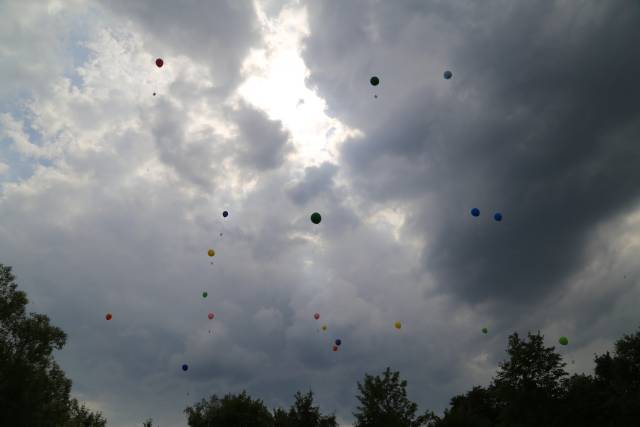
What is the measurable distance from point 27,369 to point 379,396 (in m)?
25.2

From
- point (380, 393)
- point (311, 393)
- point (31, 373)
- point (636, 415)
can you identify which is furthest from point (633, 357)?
point (31, 373)

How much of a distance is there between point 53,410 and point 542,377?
39.2 meters

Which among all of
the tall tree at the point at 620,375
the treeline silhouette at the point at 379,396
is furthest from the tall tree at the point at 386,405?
the tall tree at the point at 620,375

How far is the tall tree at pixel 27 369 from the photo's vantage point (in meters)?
25.8

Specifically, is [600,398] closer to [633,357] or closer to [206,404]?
[633,357]

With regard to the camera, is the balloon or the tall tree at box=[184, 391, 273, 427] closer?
the balloon

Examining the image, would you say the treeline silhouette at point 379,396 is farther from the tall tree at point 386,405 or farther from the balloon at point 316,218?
the balloon at point 316,218

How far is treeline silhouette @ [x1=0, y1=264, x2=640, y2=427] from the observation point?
2750 cm

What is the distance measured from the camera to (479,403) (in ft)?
192

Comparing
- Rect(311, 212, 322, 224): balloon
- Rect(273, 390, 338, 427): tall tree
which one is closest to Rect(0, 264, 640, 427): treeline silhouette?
Rect(273, 390, 338, 427): tall tree

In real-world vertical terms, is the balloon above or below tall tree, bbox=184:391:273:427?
above

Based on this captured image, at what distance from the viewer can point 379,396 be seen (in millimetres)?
34062

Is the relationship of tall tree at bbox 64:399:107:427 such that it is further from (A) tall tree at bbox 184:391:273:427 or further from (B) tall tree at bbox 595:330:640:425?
(B) tall tree at bbox 595:330:640:425

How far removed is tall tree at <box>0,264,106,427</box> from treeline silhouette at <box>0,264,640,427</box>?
0.17ft
